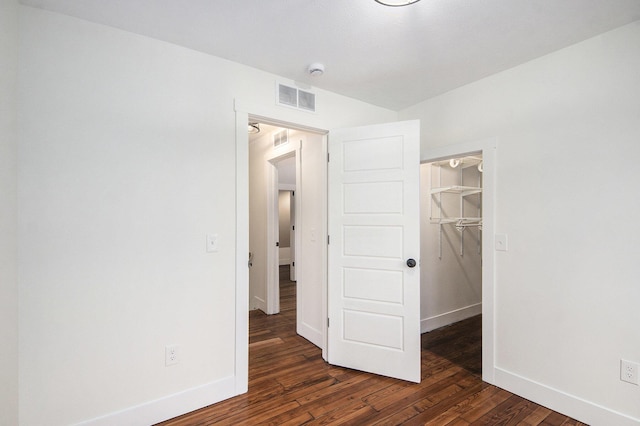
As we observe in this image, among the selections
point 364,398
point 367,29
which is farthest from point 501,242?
point 367,29

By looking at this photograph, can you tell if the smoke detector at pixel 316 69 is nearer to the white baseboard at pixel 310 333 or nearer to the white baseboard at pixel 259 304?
the white baseboard at pixel 310 333

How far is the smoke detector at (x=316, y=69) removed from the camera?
2.26m

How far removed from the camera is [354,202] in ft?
8.61

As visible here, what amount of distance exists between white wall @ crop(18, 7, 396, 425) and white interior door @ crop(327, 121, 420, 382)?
0.96 meters

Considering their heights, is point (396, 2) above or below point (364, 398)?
above

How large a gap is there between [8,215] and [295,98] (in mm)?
2000

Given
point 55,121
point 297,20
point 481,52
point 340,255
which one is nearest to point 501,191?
point 481,52

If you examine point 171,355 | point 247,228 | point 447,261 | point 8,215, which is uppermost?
point 8,215

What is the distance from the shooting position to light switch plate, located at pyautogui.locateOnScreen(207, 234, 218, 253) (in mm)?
2117

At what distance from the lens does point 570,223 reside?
2.00 meters

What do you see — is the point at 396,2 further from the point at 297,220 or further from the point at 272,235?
the point at 272,235

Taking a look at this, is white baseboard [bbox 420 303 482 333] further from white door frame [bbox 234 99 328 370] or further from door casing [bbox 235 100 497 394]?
white door frame [bbox 234 99 328 370]

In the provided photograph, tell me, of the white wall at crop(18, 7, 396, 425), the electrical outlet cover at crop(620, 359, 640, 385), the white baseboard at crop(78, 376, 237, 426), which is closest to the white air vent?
the white wall at crop(18, 7, 396, 425)

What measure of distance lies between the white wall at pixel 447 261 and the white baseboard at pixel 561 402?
45.0 inches
